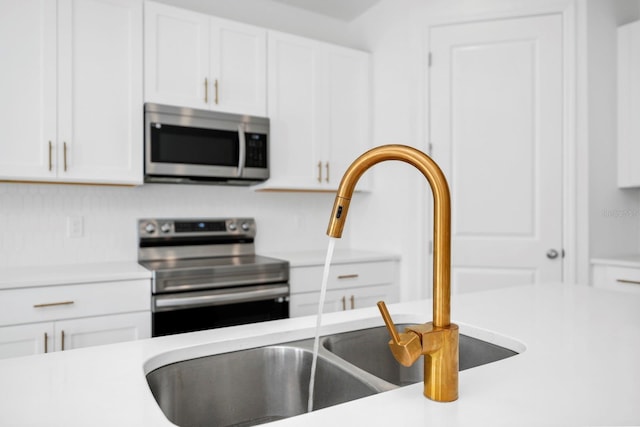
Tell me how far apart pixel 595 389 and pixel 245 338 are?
0.69 metres

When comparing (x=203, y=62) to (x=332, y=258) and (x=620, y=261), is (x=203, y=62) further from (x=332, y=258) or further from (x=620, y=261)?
(x=620, y=261)

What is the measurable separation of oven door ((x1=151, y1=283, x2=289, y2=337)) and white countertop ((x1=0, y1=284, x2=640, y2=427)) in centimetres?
124

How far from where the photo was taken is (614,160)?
2.78m

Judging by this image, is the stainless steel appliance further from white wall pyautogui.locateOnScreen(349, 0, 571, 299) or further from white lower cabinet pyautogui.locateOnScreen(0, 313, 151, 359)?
white wall pyautogui.locateOnScreen(349, 0, 571, 299)

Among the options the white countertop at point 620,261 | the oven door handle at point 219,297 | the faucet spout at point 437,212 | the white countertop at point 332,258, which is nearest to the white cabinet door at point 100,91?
the oven door handle at point 219,297

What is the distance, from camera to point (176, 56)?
2.54 m

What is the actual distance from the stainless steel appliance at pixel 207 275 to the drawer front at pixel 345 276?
11 cm

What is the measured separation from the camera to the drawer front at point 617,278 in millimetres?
2453

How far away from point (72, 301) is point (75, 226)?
2.23ft

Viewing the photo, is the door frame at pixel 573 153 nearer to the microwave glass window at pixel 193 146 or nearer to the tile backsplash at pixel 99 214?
the tile backsplash at pixel 99 214

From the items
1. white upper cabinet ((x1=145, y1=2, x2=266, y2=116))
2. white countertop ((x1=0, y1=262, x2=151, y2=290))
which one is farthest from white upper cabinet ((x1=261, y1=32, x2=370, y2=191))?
white countertop ((x1=0, y1=262, x2=151, y2=290))

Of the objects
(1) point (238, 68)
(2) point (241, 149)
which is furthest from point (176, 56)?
(2) point (241, 149)

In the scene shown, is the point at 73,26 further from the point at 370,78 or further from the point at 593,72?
the point at 593,72

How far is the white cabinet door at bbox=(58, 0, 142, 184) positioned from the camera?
2250 mm
